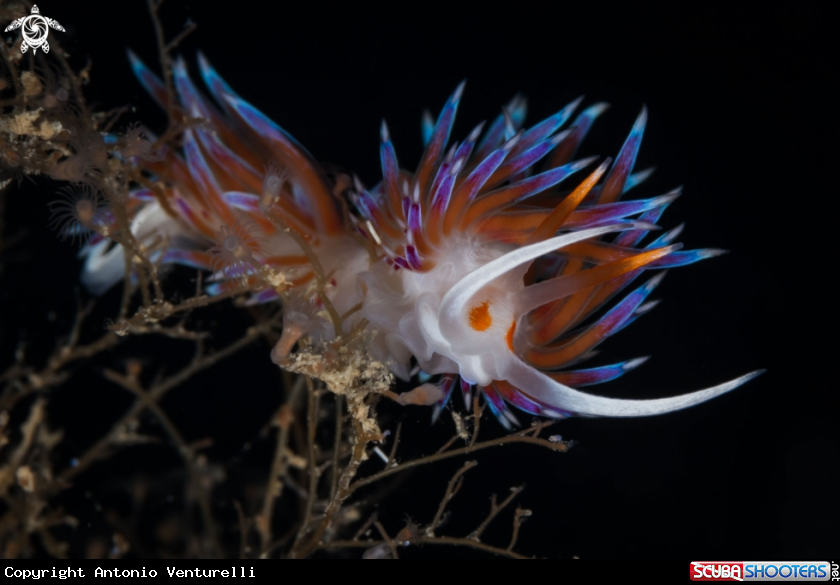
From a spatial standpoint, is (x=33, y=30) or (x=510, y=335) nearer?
(x=510, y=335)

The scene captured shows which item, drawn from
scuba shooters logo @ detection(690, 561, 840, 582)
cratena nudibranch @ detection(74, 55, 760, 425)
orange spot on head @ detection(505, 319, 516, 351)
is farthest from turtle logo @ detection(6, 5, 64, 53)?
scuba shooters logo @ detection(690, 561, 840, 582)

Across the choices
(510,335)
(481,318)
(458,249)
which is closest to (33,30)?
(458,249)

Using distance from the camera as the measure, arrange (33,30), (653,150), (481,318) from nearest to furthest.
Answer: (481,318) < (33,30) < (653,150)

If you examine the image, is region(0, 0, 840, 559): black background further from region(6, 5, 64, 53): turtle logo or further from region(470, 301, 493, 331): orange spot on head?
region(470, 301, 493, 331): orange spot on head

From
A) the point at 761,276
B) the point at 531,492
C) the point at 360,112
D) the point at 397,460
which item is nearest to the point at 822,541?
the point at 761,276

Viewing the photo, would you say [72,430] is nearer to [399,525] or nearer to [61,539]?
[61,539]

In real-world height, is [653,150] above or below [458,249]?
above

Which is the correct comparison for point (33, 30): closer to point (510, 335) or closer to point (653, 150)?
point (510, 335)
